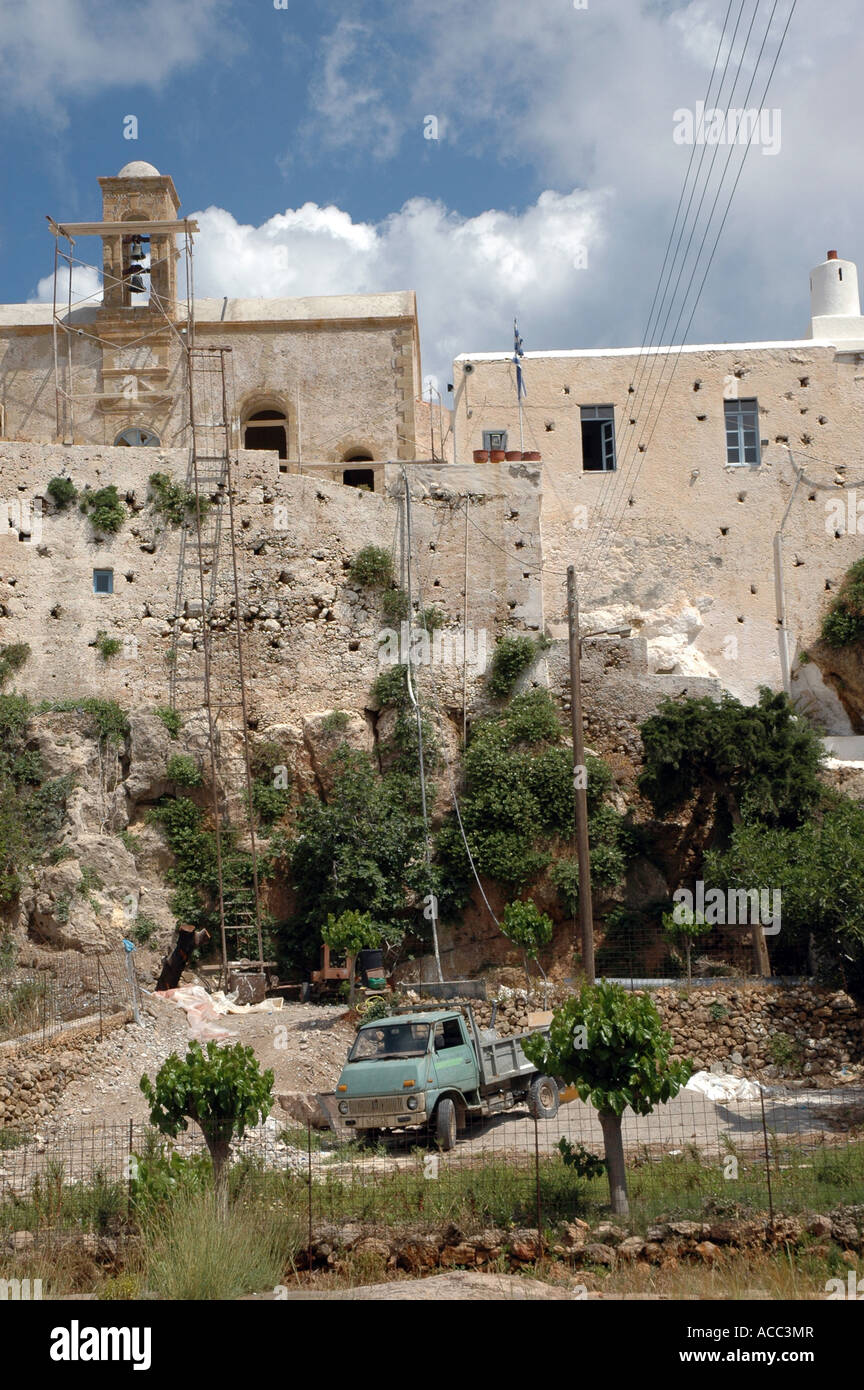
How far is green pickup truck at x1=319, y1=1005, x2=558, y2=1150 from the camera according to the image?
1296 centimetres

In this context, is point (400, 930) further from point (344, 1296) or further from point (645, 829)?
point (344, 1296)

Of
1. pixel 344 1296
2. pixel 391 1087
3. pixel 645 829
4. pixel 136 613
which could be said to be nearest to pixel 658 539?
pixel 645 829

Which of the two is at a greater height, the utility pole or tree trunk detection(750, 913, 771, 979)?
the utility pole

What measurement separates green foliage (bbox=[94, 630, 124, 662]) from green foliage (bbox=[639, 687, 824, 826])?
1007 cm

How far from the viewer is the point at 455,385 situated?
95.2ft

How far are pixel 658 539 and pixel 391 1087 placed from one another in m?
18.3

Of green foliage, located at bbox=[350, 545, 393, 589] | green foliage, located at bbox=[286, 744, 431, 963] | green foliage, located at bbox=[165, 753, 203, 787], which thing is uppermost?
green foliage, located at bbox=[350, 545, 393, 589]

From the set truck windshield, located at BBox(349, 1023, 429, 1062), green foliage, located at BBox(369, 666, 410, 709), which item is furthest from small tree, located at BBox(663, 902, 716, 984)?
green foliage, located at BBox(369, 666, 410, 709)

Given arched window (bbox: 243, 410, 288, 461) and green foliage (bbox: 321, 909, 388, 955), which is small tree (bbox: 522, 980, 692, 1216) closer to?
green foliage (bbox: 321, 909, 388, 955)


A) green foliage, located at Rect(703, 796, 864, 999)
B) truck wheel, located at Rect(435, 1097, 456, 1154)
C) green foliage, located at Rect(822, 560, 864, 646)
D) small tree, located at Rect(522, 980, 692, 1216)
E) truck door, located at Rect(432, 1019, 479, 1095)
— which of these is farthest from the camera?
green foliage, located at Rect(822, 560, 864, 646)

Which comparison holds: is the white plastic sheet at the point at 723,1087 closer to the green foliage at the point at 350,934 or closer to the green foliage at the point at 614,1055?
the green foliage at the point at 614,1055

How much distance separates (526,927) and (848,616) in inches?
523

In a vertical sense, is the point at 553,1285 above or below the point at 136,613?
below

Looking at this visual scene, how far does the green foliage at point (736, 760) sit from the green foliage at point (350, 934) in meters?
5.52
